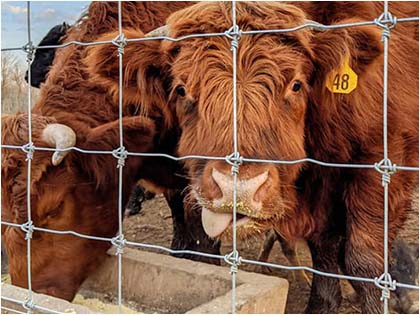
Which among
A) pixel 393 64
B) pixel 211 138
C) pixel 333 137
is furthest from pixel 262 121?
pixel 393 64

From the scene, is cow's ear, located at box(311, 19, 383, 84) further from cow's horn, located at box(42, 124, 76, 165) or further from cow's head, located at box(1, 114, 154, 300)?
cow's horn, located at box(42, 124, 76, 165)

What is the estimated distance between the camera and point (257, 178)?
2.34 meters

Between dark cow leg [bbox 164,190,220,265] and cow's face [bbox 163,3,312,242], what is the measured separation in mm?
1591

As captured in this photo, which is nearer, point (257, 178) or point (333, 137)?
point (257, 178)

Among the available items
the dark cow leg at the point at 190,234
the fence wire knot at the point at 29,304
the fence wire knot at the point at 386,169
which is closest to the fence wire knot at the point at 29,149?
the fence wire knot at the point at 29,304

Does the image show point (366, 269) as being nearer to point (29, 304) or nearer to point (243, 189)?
point (243, 189)

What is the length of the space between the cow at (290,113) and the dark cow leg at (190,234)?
102cm

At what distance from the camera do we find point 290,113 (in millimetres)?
2816

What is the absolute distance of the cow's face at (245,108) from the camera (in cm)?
243

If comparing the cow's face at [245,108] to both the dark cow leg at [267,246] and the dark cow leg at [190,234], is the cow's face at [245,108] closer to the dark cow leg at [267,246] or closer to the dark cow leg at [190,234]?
the dark cow leg at [190,234]

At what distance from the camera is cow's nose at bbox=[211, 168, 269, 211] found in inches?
89.8

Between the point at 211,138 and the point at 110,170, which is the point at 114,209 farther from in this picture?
the point at 211,138

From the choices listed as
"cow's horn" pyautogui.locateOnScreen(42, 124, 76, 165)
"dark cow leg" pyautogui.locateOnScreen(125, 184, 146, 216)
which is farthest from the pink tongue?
"dark cow leg" pyautogui.locateOnScreen(125, 184, 146, 216)

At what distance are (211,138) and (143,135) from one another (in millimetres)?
1262
